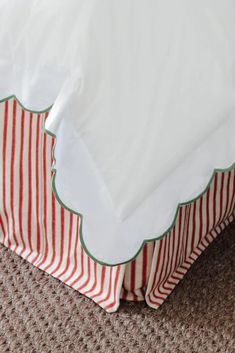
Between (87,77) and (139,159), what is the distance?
0.14 metres

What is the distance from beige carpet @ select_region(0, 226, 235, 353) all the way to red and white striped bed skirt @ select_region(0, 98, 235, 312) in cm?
2

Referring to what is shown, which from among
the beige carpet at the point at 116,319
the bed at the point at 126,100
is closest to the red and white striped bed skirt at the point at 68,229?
the beige carpet at the point at 116,319

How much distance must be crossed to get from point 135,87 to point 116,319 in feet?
1.46

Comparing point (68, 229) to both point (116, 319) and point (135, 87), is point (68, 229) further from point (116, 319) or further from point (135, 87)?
point (135, 87)

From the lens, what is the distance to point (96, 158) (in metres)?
0.93

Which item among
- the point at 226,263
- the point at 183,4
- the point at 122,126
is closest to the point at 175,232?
the point at 226,263

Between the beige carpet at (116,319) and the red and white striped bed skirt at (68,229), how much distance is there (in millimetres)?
22

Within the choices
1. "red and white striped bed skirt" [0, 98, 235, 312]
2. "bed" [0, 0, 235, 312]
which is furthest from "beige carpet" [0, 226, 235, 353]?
"bed" [0, 0, 235, 312]

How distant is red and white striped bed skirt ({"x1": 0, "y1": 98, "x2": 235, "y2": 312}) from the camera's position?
1.14 meters

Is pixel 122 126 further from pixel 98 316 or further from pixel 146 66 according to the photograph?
pixel 98 316

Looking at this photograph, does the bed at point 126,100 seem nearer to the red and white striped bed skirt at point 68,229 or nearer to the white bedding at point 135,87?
the white bedding at point 135,87

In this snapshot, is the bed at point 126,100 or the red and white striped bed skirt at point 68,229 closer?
the bed at point 126,100

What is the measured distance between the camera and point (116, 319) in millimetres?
1141

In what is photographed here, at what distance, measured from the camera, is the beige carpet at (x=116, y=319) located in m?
1.09
